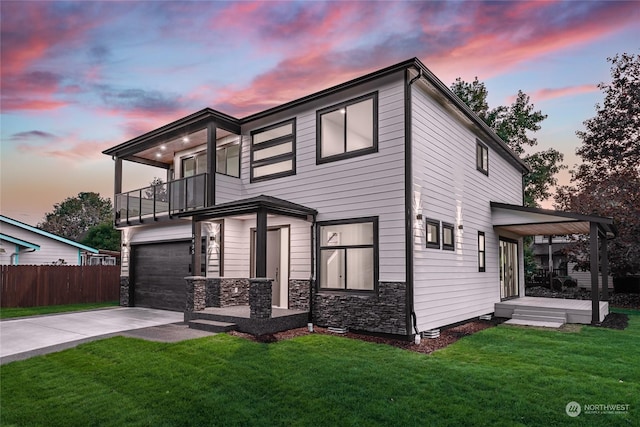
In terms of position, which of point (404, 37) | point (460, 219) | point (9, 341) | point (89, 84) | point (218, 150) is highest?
point (404, 37)

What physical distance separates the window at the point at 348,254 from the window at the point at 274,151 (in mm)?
2111

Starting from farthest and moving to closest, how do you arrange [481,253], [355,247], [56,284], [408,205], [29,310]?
1. [56,284]
2. [29,310]
3. [481,253]
4. [355,247]
5. [408,205]

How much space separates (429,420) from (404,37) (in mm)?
9894

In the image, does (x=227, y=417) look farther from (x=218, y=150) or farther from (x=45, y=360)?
(x=218, y=150)

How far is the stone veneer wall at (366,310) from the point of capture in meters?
8.38

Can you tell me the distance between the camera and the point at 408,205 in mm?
8461

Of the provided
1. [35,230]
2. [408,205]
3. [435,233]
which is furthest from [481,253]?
[35,230]

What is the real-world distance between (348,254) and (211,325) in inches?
138

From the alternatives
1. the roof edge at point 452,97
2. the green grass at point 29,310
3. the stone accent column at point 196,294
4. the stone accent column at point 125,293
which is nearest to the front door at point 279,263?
the stone accent column at point 196,294

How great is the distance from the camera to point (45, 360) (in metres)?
6.68

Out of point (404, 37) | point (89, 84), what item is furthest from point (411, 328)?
point (89, 84)

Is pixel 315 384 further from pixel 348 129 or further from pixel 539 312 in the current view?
pixel 539 312

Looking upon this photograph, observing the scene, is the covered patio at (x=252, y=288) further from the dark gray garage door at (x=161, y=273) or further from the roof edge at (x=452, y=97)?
the roof edge at (x=452, y=97)

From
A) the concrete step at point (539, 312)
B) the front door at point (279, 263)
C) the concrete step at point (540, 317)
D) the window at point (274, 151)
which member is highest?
the window at point (274, 151)
